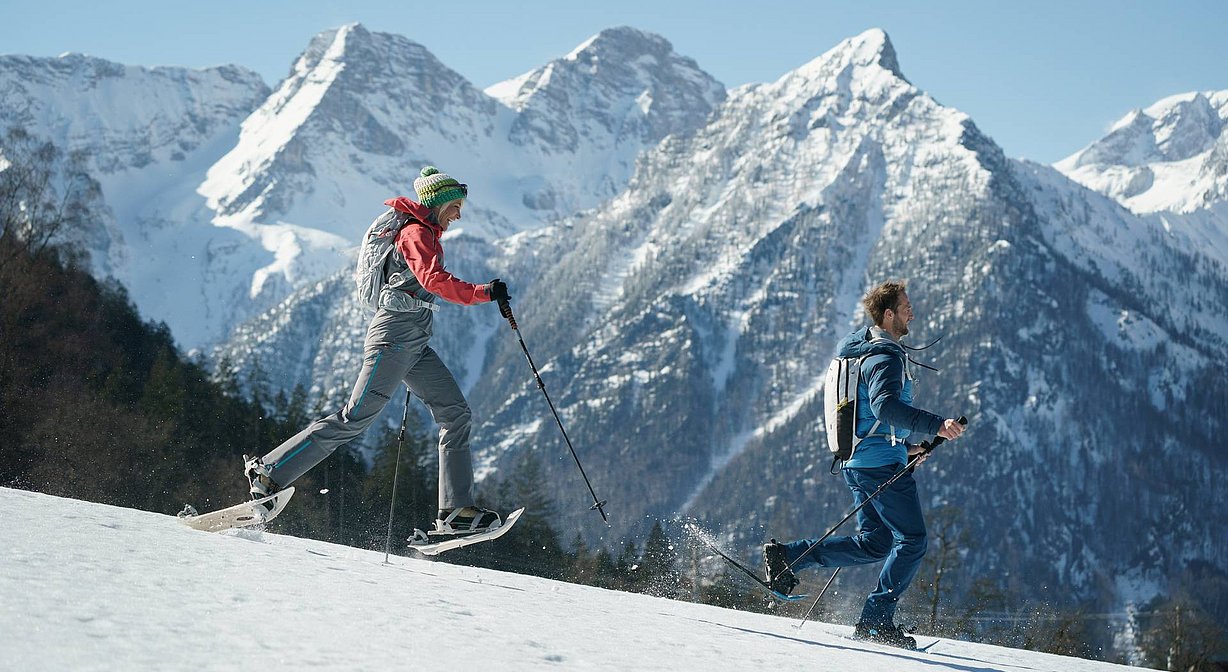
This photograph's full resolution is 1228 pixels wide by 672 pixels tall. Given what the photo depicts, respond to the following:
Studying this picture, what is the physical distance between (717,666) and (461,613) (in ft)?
4.23

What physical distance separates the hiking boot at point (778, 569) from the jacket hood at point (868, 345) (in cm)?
130

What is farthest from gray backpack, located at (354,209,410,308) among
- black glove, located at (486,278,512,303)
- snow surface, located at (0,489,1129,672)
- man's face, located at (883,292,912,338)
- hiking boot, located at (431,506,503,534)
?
man's face, located at (883,292,912,338)

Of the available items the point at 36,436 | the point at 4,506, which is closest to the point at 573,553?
the point at 36,436

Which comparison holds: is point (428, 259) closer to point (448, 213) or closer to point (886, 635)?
point (448, 213)

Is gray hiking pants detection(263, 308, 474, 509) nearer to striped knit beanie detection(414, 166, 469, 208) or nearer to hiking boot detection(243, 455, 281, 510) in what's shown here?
hiking boot detection(243, 455, 281, 510)

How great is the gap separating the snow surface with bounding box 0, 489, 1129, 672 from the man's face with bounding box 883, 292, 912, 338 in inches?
76.1

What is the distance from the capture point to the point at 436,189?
765cm

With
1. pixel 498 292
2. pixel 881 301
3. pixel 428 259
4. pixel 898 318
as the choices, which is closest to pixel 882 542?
pixel 898 318

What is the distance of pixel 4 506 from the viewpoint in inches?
253

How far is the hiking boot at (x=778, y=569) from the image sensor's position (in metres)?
7.29

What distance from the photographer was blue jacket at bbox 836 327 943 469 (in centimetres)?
661


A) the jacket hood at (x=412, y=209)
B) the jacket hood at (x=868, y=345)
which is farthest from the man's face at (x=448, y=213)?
the jacket hood at (x=868, y=345)

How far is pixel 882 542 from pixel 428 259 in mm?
3362

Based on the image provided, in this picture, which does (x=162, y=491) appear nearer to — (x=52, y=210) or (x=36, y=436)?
(x=36, y=436)
